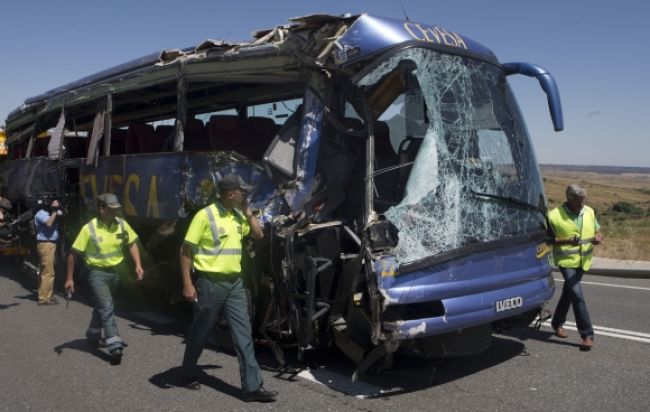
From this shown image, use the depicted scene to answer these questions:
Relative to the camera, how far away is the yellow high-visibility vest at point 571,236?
21.2 ft

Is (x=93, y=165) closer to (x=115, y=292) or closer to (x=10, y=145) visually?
(x=115, y=292)

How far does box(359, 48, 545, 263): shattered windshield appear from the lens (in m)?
5.00

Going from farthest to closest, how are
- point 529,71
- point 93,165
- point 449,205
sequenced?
1. point 93,165
2. point 529,71
3. point 449,205

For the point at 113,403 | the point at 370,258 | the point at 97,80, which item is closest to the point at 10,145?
the point at 97,80

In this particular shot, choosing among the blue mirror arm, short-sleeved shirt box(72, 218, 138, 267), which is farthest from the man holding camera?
the blue mirror arm

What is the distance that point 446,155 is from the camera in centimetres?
520

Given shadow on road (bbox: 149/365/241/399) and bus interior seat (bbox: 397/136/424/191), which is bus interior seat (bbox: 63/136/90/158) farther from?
bus interior seat (bbox: 397/136/424/191)

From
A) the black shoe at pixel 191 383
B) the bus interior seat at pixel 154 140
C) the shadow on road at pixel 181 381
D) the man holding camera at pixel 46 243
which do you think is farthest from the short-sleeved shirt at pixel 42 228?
the black shoe at pixel 191 383

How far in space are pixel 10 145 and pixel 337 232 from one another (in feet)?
33.8

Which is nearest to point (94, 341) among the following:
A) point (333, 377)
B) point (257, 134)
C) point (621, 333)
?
point (333, 377)

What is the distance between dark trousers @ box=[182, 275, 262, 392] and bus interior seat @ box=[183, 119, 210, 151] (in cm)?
302

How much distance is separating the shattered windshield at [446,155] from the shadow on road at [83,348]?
3089 mm

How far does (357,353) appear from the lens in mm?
5203

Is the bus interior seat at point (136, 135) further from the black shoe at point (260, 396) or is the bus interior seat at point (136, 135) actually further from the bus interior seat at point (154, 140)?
the black shoe at point (260, 396)
